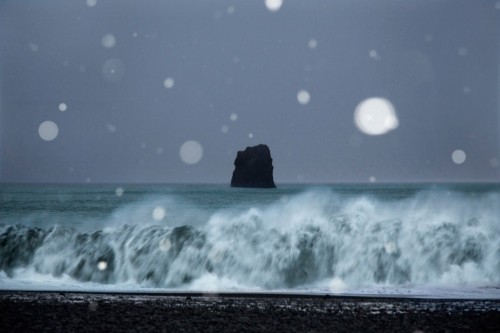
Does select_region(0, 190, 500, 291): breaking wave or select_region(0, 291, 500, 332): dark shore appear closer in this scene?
select_region(0, 291, 500, 332): dark shore

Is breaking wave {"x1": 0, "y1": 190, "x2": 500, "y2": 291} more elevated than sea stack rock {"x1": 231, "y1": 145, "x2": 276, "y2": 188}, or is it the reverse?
sea stack rock {"x1": 231, "y1": 145, "x2": 276, "y2": 188}

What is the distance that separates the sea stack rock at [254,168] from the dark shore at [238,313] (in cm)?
8688

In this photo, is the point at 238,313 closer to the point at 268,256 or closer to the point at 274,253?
the point at 268,256

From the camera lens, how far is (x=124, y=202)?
5450 centimetres

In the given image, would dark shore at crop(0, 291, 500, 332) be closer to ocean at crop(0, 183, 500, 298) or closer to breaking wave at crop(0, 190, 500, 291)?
ocean at crop(0, 183, 500, 298)

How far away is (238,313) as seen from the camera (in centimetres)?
741

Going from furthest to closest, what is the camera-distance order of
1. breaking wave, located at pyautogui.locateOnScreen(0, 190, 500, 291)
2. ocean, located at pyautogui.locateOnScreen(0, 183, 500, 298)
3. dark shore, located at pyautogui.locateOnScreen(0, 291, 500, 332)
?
breaking wave, located at pyautogui.locateOnScreen(0, 190, 500, 291) < ocean, located at pyautogui.locateOnScreen(0, 183, 500, 298) < dark shore, located at pyautogui.locateOnScreen(0, 291, 500, 332)

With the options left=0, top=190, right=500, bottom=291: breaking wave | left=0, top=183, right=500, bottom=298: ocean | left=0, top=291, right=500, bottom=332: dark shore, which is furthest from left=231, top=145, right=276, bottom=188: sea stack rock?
left=0, top=291, right=500, bottom=332: dark shore

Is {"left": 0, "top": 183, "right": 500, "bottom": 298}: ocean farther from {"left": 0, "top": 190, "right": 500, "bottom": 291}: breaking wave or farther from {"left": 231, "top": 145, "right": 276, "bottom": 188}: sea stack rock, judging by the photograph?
{"left": 231, "top": 145, "right": 276, "bottom": 188}: sea stack rock

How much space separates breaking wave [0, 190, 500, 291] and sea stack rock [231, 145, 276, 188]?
263 feet

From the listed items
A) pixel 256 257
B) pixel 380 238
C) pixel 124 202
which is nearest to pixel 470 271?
pixel 380 238

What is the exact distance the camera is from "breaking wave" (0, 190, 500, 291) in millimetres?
12641

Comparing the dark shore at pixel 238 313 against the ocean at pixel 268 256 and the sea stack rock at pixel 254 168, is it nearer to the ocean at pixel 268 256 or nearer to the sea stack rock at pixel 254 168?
the ocean at pixel 268 256

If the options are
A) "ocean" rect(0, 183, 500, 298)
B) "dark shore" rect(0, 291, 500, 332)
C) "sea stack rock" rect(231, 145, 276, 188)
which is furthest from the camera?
"sea stack rock" rect(231, 145, 276, 188)
